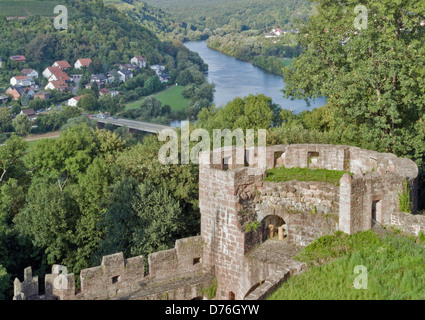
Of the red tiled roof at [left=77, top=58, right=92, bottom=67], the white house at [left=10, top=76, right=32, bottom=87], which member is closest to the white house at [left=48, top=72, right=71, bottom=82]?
the white house at [left=10, top=76, right=32, bottom=87]

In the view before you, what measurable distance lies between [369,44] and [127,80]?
2982 inches

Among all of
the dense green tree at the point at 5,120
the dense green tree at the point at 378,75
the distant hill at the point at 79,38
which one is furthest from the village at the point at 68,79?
the dense green tree at the point at 378,75

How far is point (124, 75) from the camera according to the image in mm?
92812

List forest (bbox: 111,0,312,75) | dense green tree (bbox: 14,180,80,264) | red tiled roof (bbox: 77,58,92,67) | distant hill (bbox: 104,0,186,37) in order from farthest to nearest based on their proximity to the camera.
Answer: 1. distant hill (bbox: 104,0,186,37)
2. red tiled roof (bbox: 77,58,92,67)
3. forest (bbox: 111,0,312,75)
4. dense green tree (bbox: 14,180,80,264)

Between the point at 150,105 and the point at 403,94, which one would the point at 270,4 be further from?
the point at 403,94

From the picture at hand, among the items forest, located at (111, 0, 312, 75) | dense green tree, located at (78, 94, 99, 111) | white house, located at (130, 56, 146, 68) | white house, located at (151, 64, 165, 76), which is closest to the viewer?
dense green tree, located at (78, 94, 99, 111)

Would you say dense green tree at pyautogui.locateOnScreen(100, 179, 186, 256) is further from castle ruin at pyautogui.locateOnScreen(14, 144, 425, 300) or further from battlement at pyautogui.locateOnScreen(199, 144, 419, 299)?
battlement at pyautogui.locateOnScreen(199, 144, 419, 299)

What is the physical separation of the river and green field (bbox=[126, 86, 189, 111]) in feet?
16.1

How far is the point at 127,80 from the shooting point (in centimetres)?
9206

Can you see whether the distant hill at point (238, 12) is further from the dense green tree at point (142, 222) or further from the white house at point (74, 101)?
the dense green tree at point (142, 222)

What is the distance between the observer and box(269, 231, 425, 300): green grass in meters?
10.3

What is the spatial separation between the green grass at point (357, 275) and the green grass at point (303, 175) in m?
1.99

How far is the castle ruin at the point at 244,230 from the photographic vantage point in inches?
528

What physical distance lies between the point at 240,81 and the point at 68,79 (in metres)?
30.2
